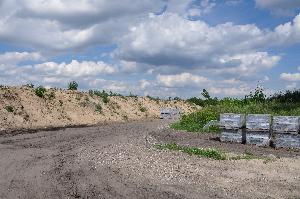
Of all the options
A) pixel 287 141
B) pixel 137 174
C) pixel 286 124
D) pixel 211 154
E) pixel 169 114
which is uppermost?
pixel 286 124

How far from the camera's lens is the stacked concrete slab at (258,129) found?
19078 millimetres

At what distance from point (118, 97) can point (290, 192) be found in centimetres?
4341

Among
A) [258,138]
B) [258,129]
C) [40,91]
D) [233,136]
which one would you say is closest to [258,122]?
[258,129]

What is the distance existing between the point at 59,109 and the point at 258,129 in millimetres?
22442

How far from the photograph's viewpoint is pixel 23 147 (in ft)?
61.2

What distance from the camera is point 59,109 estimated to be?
124 feet

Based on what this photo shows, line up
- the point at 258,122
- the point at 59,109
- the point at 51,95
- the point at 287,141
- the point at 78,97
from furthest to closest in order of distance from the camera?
the point at 78,97
the point at 51,95
the point at 59,109
the point at 258,122
the point at 287,141

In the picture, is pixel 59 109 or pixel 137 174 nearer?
pixel 137 174

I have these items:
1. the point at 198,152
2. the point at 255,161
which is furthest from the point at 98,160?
the point at 255,161

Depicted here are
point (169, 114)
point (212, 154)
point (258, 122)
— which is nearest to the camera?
point (212, 154)

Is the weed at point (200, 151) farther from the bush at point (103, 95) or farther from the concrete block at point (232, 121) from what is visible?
the bush at point (103, 95)

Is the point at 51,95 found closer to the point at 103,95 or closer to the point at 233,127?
the point at 103,95

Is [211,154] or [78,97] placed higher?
[78,97]

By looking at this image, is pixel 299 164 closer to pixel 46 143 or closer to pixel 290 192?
pixel 290 192
